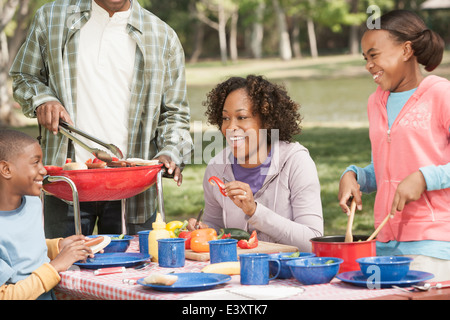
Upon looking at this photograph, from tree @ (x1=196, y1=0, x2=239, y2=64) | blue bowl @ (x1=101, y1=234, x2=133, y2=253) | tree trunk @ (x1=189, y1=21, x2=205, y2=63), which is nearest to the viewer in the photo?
blue bowl @ (x1=101, y1=234, x2=133, y2=253)

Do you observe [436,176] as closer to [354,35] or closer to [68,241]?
[68,241]

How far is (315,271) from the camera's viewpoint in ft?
8.09

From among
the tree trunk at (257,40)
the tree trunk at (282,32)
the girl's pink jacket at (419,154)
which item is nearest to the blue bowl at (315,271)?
the girl's pink jacket at (419,154)

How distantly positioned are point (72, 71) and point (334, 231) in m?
4.53

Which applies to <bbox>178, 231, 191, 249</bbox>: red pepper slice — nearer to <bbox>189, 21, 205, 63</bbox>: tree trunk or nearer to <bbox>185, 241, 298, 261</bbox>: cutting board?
<bbox>185, 241, 298, 261</bbox>: cutting board

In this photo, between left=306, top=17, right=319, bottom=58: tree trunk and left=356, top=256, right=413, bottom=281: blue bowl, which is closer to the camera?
left=356, top=256, right=413, bottom=281: blue bowl

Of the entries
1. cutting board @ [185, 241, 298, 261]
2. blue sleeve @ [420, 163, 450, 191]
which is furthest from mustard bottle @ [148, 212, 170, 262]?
blue sleeve @ [420, 163, 450, 191]

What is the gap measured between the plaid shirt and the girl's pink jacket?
124 cm

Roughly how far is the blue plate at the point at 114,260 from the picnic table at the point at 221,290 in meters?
0.04

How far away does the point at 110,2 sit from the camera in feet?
12.4

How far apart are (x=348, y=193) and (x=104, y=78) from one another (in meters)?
1.58

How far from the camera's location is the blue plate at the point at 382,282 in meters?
2.39

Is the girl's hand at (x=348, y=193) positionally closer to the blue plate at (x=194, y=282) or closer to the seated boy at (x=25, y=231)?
the blue plate at (x=194, y=282)

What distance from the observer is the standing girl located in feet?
9.27
